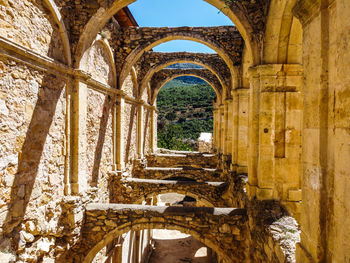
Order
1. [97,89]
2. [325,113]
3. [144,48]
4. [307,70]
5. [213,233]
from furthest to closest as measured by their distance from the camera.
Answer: [144,48] → [97,89] → [213,233] → [307,70] → [325,113]

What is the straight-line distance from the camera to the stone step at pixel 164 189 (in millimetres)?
7426

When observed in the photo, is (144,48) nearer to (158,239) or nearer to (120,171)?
(120,171)

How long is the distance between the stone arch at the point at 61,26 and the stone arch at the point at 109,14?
6.7 inches

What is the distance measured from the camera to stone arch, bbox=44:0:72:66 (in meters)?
3.99

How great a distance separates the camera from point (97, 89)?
235 inches

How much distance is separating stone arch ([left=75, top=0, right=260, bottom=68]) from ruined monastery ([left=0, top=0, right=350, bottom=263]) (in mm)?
26

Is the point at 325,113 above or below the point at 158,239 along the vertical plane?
above

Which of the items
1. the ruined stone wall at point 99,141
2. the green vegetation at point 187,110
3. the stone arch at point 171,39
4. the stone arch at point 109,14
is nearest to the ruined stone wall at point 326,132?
the stone arch at point 109,14

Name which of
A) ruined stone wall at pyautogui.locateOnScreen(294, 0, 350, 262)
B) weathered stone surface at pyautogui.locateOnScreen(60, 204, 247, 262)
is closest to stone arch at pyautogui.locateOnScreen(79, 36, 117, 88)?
weathered stone surface at pyautogui.locateOnScreen(60, 204, 247, 262)

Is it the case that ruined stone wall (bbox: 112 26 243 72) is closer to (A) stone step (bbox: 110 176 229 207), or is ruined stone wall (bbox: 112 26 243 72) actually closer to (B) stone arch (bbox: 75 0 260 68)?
(B) stone arch (bbox: 75 0 260 68)

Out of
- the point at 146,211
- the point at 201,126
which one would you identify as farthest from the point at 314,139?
the point at 201,126

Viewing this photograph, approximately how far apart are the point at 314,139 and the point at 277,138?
2.26m

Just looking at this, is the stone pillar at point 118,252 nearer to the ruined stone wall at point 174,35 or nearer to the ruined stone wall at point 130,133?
the ruined stone wall at point 130,133

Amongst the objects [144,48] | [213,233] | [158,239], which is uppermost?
[144,48]
